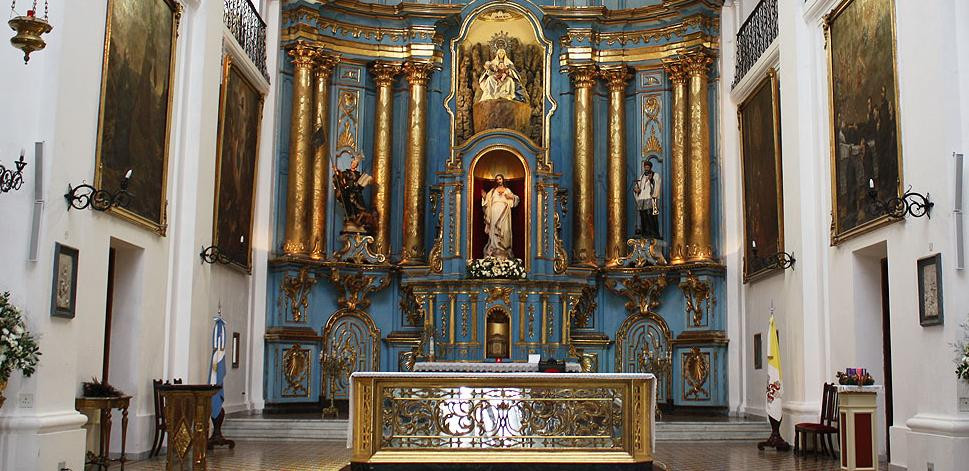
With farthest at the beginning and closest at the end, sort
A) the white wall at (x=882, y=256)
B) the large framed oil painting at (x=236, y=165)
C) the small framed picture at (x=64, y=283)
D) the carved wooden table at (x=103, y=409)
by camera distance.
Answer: the large framed oil painting at (x=236, y=165), the carved wooden table at (x=103, y=409), the white wall at (x=882, y=256), the small framed picture at (x=64, y=283)

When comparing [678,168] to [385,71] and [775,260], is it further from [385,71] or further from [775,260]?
[385,71]

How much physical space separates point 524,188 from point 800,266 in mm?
7364

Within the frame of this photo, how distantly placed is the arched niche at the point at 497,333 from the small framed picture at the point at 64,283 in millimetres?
10173

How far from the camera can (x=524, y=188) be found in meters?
21.3

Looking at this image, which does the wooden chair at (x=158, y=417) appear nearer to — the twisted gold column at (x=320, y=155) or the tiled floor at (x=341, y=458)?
the tiled floor at (x=341, y=458)

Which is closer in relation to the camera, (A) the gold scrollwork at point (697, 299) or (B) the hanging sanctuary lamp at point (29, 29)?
(B) the hanging sanctuary lamp at point (29, 29)

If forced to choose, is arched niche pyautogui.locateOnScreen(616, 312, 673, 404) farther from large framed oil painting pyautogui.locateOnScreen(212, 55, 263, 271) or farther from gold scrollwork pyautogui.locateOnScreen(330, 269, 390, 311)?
large framed oil painting pyautogui.locateOnScreen(212, 55, 263, 271)

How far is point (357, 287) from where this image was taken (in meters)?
21.0

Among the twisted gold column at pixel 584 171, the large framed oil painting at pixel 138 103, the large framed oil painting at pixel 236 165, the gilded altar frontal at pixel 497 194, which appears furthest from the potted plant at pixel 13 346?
the twisted gold column at pixel 584 171

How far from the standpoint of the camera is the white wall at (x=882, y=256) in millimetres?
10773

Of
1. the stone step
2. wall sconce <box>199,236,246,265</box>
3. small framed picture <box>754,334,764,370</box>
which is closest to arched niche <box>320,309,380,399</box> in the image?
the stone step

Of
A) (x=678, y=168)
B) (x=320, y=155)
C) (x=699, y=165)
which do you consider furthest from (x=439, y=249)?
(x=699, y=165)

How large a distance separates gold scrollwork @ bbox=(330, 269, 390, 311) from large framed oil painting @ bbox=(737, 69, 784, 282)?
23.4 feet

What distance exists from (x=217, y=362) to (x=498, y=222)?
7.35 m
